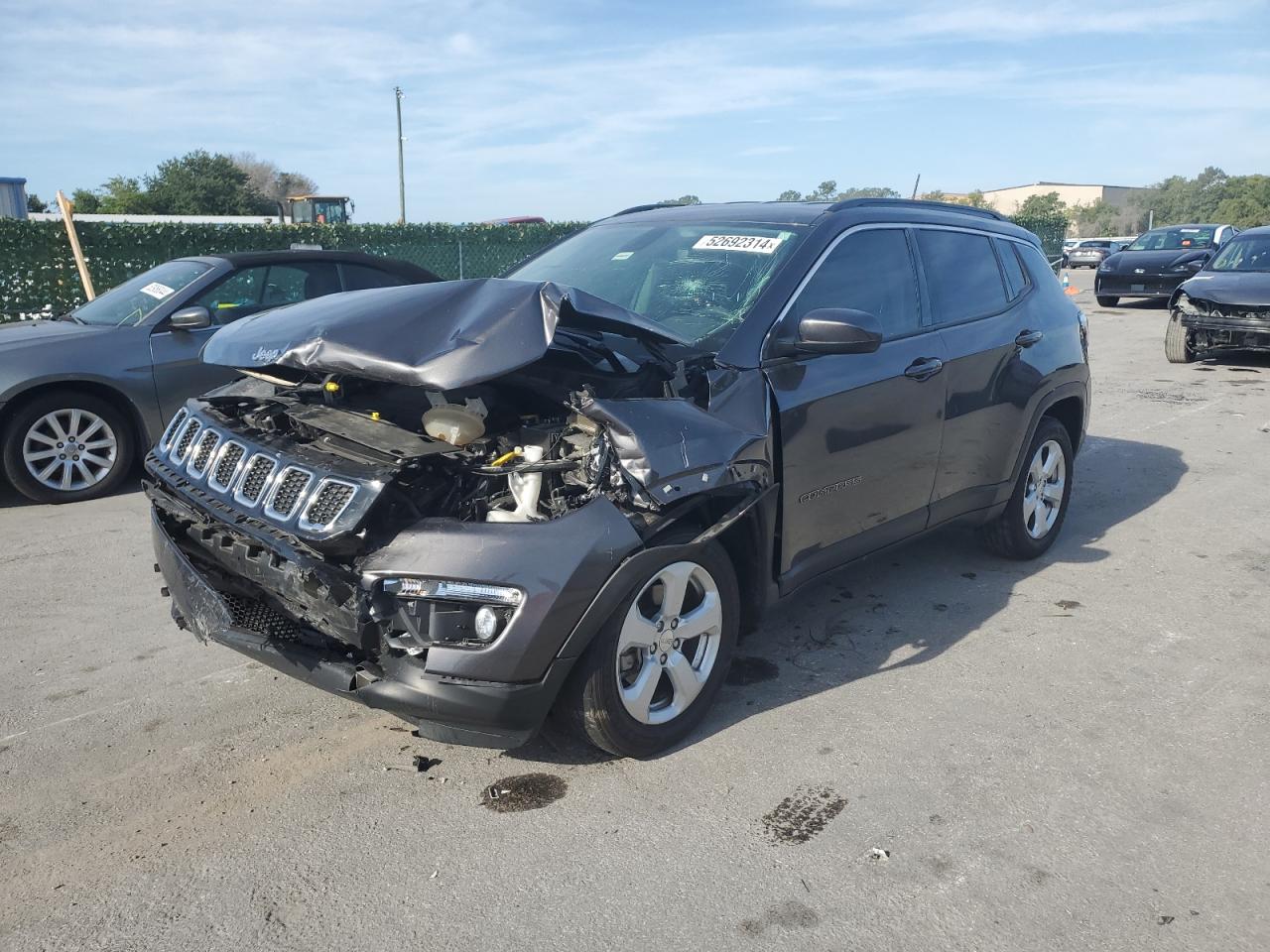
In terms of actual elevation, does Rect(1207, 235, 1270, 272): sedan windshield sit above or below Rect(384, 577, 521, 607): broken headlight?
above

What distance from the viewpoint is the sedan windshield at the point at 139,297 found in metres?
7.04

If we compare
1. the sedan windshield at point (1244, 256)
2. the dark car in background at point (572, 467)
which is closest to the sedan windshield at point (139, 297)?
the dark car in background at point (572, 467)

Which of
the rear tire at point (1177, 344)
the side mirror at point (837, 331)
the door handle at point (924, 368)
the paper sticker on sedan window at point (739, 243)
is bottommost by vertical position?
the rear tire at point (1177, 344)

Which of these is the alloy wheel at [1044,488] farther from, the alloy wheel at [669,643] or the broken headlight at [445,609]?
the broken headlight at [445,609]

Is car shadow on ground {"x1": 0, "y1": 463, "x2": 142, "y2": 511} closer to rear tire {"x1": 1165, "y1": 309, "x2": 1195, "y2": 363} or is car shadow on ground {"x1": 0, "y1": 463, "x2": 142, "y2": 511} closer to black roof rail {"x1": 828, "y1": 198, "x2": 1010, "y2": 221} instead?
black roof rail {"x1": 828, "y1": 198, "x2": 1010, "y2": 221}

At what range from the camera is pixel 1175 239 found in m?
20.6

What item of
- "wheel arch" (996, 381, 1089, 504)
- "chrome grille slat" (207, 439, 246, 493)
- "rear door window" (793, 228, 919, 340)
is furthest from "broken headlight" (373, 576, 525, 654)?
"wheel arch" (996, 381, 1089, 504)

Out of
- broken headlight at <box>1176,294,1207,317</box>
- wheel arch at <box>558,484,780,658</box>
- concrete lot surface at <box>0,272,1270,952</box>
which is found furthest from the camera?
broken headlight at <box>1176,294,1207,317</box>

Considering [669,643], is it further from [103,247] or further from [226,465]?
[103,247]

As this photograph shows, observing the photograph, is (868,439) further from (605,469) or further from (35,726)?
(35,726)

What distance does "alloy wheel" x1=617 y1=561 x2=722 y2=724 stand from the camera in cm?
325

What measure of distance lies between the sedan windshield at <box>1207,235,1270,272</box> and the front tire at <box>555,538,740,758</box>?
12.1m

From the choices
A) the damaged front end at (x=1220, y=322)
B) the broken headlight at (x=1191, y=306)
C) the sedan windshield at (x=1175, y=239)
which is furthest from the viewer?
the sedan windshield at (x=1175, y=239)

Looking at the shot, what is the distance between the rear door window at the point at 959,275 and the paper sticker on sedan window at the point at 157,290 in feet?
17.0
